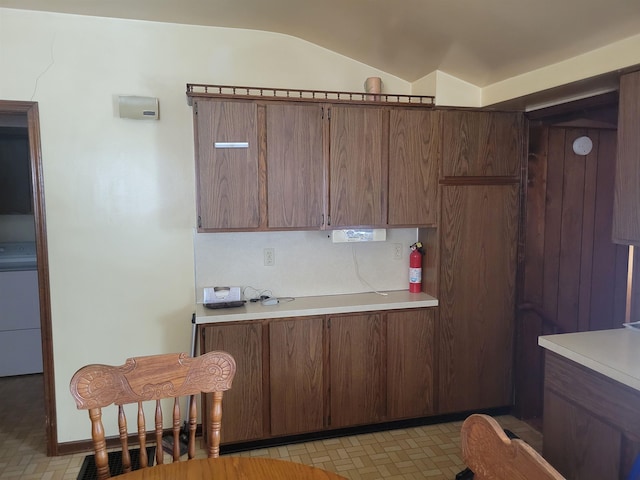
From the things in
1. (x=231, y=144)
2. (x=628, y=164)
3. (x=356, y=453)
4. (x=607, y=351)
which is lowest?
(x=356, y=453)

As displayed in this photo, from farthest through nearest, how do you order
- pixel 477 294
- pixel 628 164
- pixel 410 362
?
pixel 477 294 → pixel 410 362 → pixel 628 164

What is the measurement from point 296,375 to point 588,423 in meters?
1.54

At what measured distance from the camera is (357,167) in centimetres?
280

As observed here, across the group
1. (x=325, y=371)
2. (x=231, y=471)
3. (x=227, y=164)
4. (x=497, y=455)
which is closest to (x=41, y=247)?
(x=227, y=164)

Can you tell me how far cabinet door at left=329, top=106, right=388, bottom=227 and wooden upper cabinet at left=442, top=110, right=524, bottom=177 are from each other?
→ 453mm

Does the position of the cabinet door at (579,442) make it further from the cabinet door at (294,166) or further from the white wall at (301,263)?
the cabinet door at (294,166)

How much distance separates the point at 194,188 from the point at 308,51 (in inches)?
46.3

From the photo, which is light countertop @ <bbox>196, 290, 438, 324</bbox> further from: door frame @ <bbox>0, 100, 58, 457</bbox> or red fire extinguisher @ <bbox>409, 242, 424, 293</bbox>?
door frame @ <bbox>0, 100, 58, 457</bbox>

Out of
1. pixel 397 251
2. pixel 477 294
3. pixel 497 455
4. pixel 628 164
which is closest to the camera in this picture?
pixel 497 455

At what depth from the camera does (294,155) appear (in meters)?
2.70

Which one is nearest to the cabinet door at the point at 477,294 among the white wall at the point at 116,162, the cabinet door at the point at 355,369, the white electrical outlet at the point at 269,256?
the cabinet door at the point at 355,369

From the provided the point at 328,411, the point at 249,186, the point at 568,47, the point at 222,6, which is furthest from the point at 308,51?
the point at 328,411

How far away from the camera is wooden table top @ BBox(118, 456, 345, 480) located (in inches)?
50.3

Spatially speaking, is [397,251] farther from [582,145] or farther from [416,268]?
[582,145]
